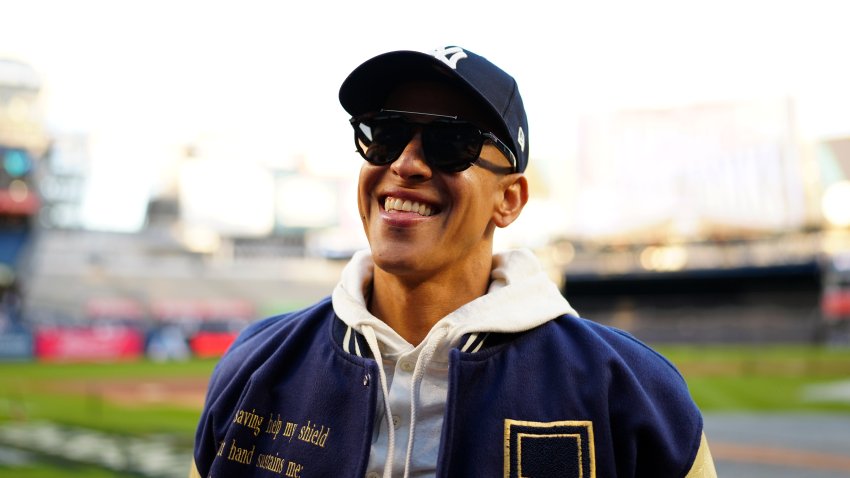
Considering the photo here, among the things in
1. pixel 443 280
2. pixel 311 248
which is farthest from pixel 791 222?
pixel 443 280

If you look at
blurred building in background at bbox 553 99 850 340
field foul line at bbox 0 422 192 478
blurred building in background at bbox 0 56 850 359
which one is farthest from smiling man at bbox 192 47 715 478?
blurred building in background at bbox 553 99 850 340

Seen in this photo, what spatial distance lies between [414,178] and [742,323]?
4064cm

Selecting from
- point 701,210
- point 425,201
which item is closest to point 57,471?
point 425,201

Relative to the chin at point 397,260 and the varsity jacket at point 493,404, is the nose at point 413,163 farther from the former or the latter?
the varsity jacket at point 493,404

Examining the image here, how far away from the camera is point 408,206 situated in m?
1.88

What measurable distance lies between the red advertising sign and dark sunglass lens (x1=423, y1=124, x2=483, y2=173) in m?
28.1

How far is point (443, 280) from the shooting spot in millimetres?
1951

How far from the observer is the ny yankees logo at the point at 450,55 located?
1776 millimetres

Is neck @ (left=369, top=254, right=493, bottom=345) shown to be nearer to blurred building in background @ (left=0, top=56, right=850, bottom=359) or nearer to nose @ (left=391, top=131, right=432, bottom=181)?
nose @ (left=391, top=131, right=432, bottom=181)

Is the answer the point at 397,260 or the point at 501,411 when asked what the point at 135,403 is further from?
the point at 501,411

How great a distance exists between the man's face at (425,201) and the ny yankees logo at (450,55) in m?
0.09

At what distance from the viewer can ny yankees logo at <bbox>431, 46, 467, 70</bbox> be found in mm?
1776

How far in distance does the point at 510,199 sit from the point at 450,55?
16.2 inches

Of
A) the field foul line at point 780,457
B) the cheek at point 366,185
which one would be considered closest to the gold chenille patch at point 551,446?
the cheek at point 366,185
